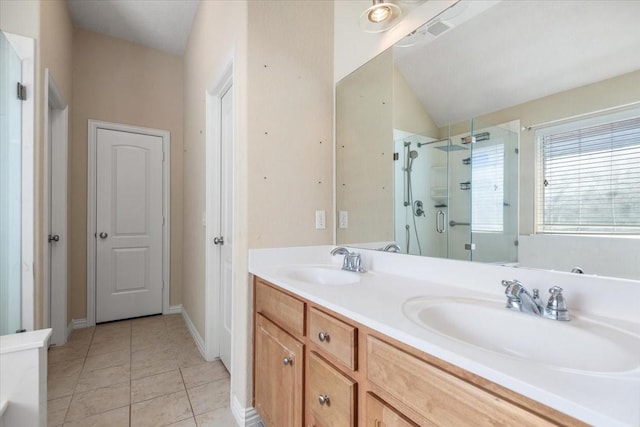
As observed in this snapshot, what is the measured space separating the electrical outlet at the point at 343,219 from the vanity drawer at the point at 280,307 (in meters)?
0.61

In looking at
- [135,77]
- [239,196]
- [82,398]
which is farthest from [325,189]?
[135,77]

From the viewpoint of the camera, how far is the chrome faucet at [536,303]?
0.80 meters

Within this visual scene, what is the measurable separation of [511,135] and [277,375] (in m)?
1.34

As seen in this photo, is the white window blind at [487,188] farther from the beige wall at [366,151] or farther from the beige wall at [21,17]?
the beige wall at [21,17]

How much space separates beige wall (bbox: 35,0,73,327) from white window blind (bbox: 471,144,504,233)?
2388 mm

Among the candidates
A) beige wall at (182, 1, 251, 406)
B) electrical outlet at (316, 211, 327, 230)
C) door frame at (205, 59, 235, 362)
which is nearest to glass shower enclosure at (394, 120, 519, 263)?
electrical outlet at (316, 211, 327, 230)

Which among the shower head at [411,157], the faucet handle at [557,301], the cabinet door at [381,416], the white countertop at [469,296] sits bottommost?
the cabinet door at [381,416]

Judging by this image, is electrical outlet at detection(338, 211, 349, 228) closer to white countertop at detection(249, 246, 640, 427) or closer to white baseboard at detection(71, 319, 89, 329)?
white countertop at detection(249, 246, 640, 427)

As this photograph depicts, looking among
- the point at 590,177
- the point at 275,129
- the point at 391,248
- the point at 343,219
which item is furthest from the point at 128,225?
the point at 590,177

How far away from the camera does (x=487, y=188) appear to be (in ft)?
3.86

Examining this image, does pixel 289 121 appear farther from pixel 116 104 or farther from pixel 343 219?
pixel 116 104

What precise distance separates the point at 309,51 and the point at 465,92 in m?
0.98

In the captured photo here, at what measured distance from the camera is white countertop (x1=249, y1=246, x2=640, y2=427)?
1.47 ft

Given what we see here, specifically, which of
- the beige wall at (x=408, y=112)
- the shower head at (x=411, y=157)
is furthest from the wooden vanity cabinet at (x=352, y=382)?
the beige wall at (x=408, y=112)
